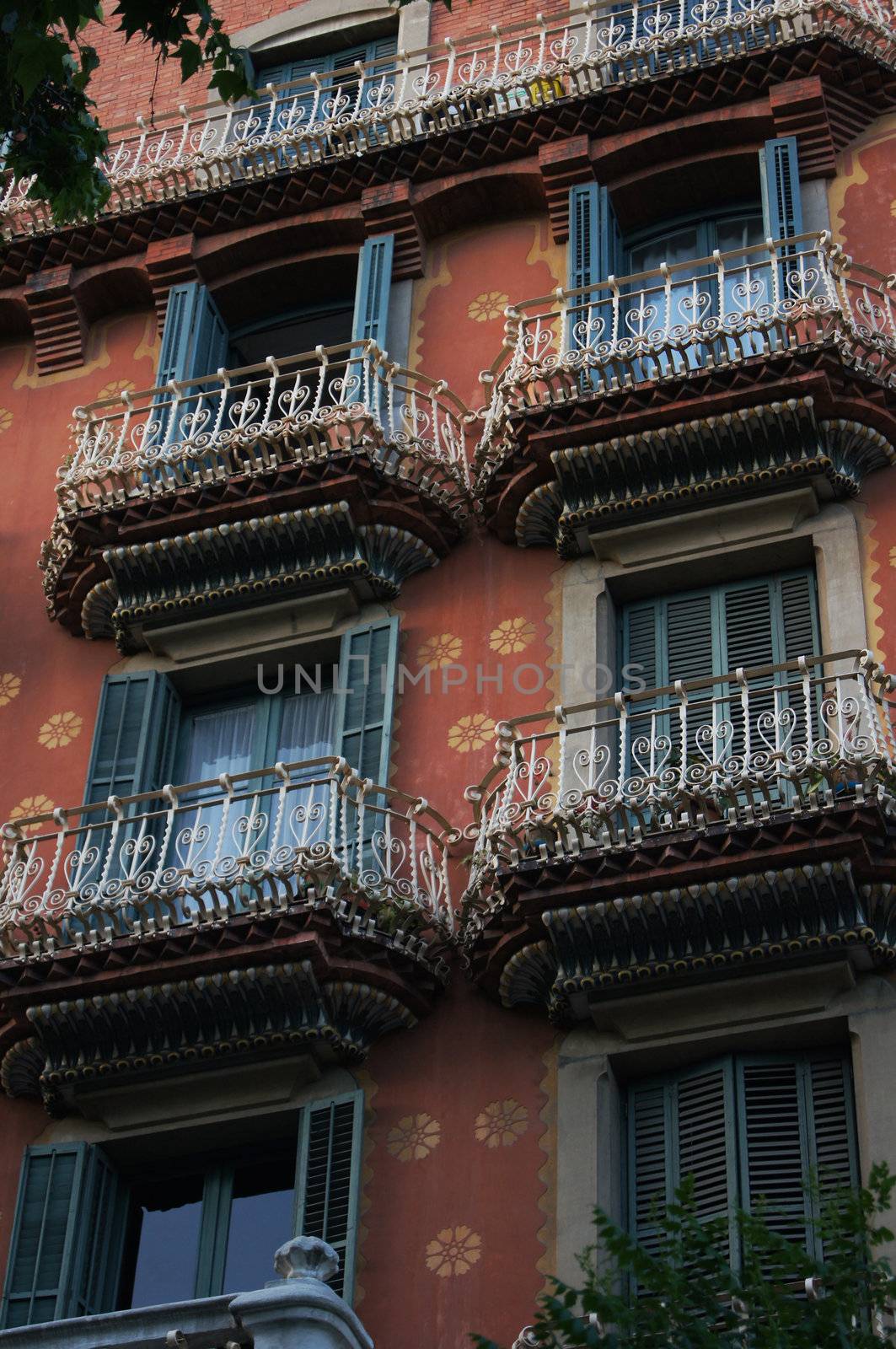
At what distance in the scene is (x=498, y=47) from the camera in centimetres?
2166

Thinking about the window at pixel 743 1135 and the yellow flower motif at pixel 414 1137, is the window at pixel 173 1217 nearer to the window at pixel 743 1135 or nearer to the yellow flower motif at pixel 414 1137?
the yellow flower motif at pixel 414 1137

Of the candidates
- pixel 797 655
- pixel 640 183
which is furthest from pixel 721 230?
pixel 797 655

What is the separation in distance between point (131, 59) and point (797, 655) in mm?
11063

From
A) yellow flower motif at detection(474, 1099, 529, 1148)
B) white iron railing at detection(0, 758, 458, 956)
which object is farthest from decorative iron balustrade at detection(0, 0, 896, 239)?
yellow flower motif at detection(474, 1099, 529, 1148)

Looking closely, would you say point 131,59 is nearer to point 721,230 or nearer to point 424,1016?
point 721,230

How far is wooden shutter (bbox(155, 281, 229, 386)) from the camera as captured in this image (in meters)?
20.8

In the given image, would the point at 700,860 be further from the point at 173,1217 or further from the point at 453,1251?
the point at 173,1217

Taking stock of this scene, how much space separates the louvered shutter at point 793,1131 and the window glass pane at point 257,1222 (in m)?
2.99

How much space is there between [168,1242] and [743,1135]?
152 inches

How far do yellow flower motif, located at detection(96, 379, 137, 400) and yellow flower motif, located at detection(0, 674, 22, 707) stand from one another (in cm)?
322

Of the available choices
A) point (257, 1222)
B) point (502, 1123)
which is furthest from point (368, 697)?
point (257, 1222)

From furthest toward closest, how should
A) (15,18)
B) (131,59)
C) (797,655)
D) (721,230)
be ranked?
1. (131,59)
2. (721,230)
3. (797,655)
4. (15,18)

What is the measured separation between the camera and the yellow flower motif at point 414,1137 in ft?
50.2

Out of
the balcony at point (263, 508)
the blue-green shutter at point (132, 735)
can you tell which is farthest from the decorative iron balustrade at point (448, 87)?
the blue-green shutter at point (132, 735)
